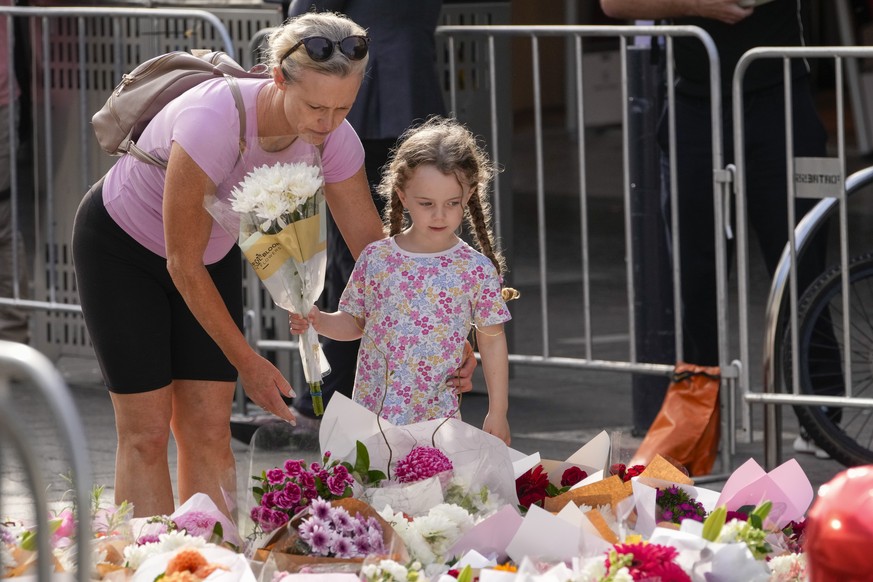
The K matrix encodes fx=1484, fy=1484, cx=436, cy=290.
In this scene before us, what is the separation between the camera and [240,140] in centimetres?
325

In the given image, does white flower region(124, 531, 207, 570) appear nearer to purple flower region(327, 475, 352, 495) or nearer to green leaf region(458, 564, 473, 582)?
purple flower region(327, 475, 352, 495)

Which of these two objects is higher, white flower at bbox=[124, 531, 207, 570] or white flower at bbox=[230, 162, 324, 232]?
white flower at bbox=[230, 162, 324, 232]

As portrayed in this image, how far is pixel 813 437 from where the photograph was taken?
16.1ft

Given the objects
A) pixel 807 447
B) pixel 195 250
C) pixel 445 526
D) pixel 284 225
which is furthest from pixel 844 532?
pixel 807 447

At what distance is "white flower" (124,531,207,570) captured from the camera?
2.88 m

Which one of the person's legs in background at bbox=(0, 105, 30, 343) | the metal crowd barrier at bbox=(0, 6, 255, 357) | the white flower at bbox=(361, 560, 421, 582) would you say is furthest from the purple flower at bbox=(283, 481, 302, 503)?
the person's legs in background at bbox=(0, 105, 30, 343)

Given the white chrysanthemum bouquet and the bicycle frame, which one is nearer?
the white chrysanthemum bouquet

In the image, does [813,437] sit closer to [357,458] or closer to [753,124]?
[753,124]

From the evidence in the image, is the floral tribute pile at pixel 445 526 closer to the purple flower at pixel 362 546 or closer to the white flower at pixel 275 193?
the purple flower at pixel 362 546

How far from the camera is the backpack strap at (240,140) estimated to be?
3.26 metres

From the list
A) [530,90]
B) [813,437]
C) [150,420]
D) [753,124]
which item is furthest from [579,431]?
[530,90]

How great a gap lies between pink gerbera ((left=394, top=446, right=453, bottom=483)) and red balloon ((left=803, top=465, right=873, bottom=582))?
3.31 feet

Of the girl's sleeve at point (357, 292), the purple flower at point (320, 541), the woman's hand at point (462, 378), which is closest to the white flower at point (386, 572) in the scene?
the purple flower at point (320, 541)

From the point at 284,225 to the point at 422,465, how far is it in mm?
572
